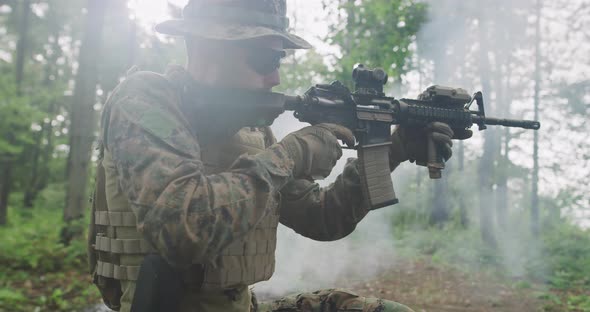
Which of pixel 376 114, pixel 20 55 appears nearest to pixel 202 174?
pixel 376 114

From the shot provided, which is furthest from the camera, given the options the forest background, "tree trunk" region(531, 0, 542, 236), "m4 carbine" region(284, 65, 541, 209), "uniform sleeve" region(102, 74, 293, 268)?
"tree trunk" region(531, 0, 542, 236)

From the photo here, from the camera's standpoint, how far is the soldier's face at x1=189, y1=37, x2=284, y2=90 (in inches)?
78.9

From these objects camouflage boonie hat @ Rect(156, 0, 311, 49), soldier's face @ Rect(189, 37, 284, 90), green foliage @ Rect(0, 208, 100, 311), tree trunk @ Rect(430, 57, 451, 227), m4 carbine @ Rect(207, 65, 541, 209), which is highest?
camouflage boonie hat @ Rect(156, 0, 311, 49)

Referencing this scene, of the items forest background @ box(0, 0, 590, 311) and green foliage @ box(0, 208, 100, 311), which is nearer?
green foliage @ box(0, 208, 100, 311)

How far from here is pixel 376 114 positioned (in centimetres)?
258

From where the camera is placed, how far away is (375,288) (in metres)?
7.10

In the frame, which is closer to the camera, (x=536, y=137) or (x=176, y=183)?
(x=176, y=183)

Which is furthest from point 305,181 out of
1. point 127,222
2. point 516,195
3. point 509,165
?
point 516,195

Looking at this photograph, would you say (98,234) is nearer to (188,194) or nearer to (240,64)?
(188,194)

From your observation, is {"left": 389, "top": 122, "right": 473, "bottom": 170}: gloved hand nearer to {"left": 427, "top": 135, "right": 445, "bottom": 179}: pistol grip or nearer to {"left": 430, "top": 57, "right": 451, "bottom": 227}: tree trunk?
{"left": 427, "top": 135, "right": 445, "bottom": 179}: pistol grip

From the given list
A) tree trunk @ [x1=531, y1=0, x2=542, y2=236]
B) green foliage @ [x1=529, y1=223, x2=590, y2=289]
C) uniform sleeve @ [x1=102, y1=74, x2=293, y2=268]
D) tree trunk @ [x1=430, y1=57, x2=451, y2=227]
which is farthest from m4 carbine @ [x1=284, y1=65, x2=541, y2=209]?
tree trunk @ [x1=430, y1=57, x2=451, y2=227]

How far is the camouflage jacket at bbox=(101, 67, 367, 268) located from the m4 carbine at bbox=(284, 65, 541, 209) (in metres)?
0.51

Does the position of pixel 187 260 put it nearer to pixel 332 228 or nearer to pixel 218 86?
pixel 218 86

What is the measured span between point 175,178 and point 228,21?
0.76 meters
